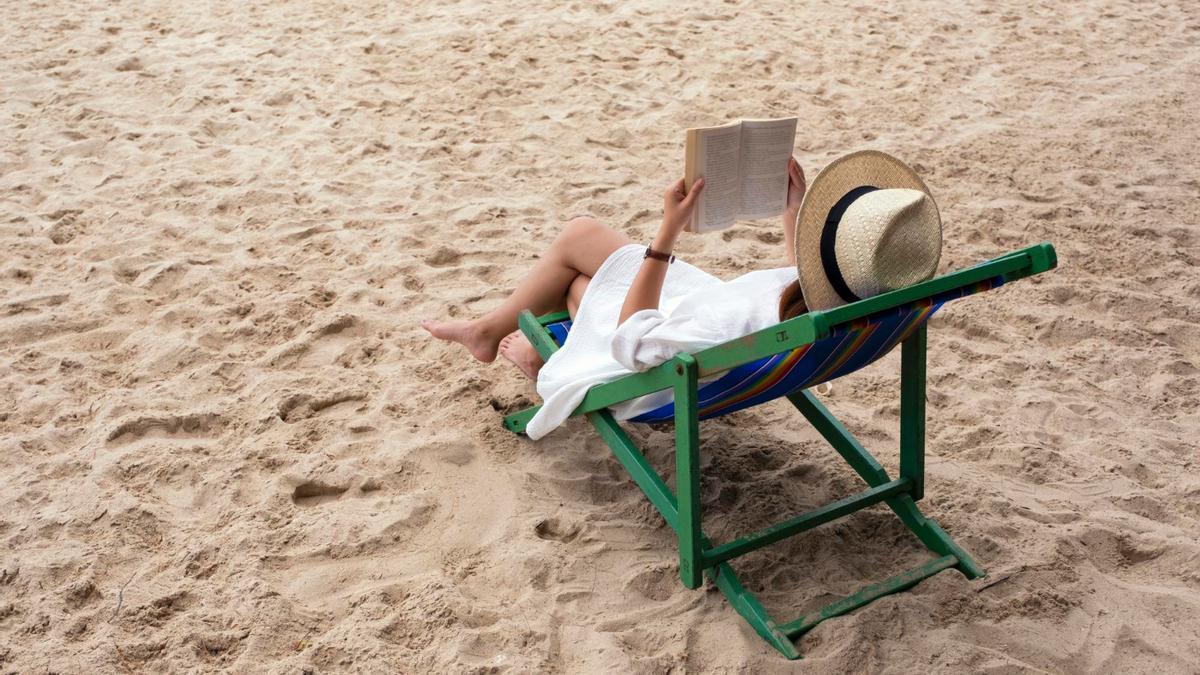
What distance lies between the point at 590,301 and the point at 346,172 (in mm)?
2397

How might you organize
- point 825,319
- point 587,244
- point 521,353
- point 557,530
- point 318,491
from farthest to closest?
1. point 521,353
2. point 587,244
3. point 318,491
4. point 557,530
5. point 825,319

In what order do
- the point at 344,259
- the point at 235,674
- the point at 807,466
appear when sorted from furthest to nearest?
1. the point at 344,259
2. the point at 807,466
3. the point at 235,674

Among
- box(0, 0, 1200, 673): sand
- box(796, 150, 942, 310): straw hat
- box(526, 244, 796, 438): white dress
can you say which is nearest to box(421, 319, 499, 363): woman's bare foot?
box(0, 0, 1200, 673): sand

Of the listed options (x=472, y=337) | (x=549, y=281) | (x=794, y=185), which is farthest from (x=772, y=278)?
(x=472, y=337)

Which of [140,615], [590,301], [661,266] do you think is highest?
[661,266]

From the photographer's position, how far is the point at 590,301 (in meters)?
3.13

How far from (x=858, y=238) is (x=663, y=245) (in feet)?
1.80

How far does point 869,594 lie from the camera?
8.87 feet

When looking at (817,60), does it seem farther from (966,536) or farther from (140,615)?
(140,615)

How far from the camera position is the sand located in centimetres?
266

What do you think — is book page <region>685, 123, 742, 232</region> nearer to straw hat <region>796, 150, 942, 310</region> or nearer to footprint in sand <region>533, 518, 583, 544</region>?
straw hat <region>796, 150, 942, 310</region>

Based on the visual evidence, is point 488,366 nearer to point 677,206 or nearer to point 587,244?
point 587,244

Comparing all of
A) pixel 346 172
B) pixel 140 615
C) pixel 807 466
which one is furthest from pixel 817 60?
pixel 140 615

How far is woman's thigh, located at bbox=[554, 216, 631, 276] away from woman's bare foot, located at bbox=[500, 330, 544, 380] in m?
0.32
